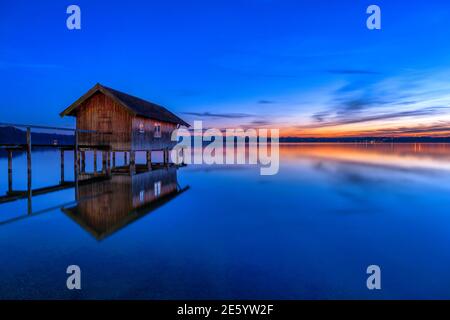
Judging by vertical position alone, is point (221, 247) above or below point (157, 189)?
below

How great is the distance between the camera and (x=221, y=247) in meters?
9.83

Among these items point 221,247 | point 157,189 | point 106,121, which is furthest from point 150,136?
point 221,247

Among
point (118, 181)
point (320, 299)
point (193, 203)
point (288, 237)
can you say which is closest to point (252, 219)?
point (288, 237)

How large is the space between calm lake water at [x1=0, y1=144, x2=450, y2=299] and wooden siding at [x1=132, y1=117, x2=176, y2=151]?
18.8 feet

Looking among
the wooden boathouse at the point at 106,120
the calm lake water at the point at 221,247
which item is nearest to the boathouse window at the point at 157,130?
the wooden boathouse at the point at 106,120

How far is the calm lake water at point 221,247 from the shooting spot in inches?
268

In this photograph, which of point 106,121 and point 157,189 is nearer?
point 157,189

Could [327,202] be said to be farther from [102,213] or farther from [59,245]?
[59,245]

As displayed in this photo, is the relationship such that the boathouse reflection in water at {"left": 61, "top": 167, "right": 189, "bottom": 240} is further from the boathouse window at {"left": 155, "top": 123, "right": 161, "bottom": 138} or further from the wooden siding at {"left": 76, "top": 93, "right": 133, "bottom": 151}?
the boathouse window at {"left": 155, "top": 123, "right": 161, "bottom": 138}

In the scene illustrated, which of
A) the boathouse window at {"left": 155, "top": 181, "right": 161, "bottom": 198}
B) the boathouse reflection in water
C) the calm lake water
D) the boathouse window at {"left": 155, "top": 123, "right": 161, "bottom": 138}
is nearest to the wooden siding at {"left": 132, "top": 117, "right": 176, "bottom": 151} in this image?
the boathouse window at {"left": 155, "top": 123, "right": 161, "bottom": 138}

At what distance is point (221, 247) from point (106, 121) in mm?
17236

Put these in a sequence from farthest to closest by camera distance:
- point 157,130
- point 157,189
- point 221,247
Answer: point 157,130, point 157,189, point 221,247

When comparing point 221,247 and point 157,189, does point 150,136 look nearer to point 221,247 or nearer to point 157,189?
point 157,189

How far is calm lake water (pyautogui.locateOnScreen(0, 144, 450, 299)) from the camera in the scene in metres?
6.81
